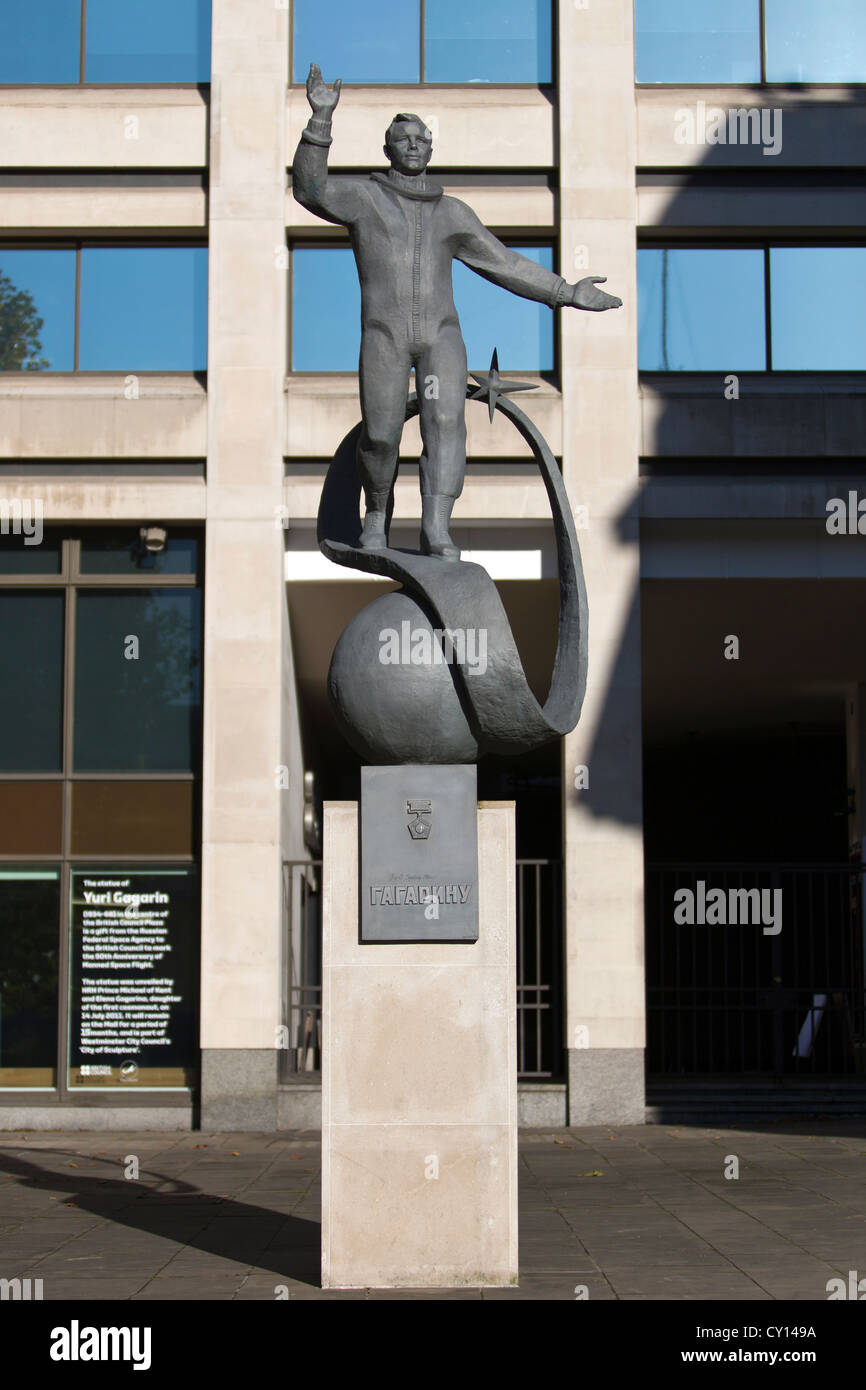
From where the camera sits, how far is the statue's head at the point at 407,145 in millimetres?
8773

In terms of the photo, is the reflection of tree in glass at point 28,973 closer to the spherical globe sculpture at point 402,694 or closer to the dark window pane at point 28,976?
the dark window pane at point 28,976

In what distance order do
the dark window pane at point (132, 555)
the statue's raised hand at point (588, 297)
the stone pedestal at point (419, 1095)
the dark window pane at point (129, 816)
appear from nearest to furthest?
1. the stone pedestal at point (419, 1095)
2. the statue's raised hand at point (588, 297)
3. the dark window pane at point (129, 816)
4. the dark window pane at point (132, 555)

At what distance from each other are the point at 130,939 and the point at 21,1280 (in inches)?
363

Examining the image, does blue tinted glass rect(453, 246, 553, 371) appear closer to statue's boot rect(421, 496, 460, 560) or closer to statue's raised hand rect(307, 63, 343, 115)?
statue's boot rect(421, 496, 460, 560)

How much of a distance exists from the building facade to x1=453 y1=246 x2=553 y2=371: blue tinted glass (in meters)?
0.03

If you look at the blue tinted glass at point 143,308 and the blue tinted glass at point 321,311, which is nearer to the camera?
the blue tinted glass at point 143,308

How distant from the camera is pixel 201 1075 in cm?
1686

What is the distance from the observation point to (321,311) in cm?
1827

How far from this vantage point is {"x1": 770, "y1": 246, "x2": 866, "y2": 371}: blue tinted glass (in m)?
18.3

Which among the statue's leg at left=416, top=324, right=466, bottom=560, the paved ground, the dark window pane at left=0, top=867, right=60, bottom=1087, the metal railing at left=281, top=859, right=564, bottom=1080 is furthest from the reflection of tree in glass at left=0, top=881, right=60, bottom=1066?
the statue's leg at left=416, top=324, right=466, bottom=560

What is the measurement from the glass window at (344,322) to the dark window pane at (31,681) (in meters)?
3.90

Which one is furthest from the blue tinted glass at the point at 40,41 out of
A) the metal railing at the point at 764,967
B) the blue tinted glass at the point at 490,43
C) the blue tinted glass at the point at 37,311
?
the metal railing at the point at 764,967

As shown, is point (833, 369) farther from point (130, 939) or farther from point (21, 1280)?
point (21, 1280)
